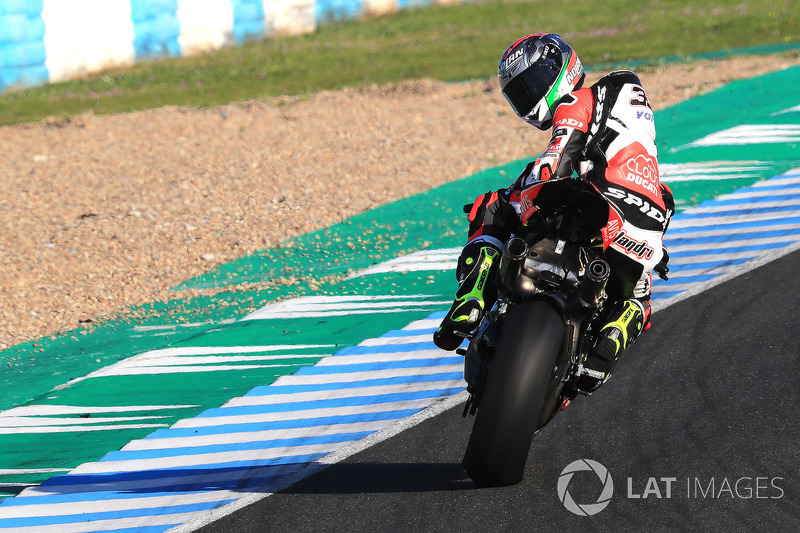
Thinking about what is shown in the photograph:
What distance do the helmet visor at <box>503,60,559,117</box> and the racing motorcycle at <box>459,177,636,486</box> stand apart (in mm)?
639

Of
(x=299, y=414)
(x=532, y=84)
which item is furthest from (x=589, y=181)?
(x=299, y=414)

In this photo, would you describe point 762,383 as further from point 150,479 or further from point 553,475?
point 150,479

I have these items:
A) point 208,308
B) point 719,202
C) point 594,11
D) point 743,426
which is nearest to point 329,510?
point 743,426

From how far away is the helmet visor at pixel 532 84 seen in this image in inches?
211

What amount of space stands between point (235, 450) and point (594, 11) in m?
20.0

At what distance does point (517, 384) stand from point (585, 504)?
0.83 m

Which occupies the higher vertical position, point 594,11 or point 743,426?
point 594,11

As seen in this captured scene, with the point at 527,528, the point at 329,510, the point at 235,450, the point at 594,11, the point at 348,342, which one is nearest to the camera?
the point at 527,528

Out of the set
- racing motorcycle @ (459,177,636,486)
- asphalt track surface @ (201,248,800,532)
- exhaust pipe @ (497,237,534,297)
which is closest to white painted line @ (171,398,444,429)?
asphalt track surface @ (201,248,800,532)

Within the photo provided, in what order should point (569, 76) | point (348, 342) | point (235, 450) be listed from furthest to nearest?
point (348, 342), point (235, 450), point (569, 76)

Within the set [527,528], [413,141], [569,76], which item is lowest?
[527,528]

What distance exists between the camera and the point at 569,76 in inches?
214

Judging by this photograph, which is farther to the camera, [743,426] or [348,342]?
[348,342]

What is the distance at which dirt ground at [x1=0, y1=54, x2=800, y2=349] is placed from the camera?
952cm
